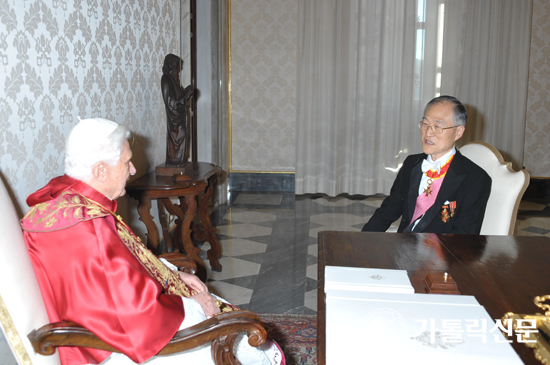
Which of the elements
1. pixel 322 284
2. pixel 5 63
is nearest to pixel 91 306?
pixel 322 284

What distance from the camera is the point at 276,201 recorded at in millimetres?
6172

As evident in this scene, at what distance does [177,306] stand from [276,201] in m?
4.67

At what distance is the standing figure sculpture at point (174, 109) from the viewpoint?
338 centimetres

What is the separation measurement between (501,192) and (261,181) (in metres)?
4.61

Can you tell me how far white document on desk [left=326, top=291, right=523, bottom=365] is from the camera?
0.99m

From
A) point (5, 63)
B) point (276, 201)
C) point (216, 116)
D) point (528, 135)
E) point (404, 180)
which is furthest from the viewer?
point (528, 135)

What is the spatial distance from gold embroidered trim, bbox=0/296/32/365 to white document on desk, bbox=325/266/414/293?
2.71 ft

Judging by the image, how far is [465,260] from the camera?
5.53ft

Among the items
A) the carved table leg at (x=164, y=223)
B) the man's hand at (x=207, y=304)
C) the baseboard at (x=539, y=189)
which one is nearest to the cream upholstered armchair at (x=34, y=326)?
the man's hand at (x=207, y=304)

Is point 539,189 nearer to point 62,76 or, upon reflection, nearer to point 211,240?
point 211,240

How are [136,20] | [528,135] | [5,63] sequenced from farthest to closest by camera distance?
[528,135], [136,20], [5,63]

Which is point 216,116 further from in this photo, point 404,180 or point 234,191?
point 404,180

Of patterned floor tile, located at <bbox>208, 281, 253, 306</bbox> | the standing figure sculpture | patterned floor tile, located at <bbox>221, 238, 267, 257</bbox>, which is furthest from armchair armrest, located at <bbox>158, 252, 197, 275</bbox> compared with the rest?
patterned floor tile, located at <bbox>221, 238, 267, 257</bbox>

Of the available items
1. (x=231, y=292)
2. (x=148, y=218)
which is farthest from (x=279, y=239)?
(x=148, y=218)
